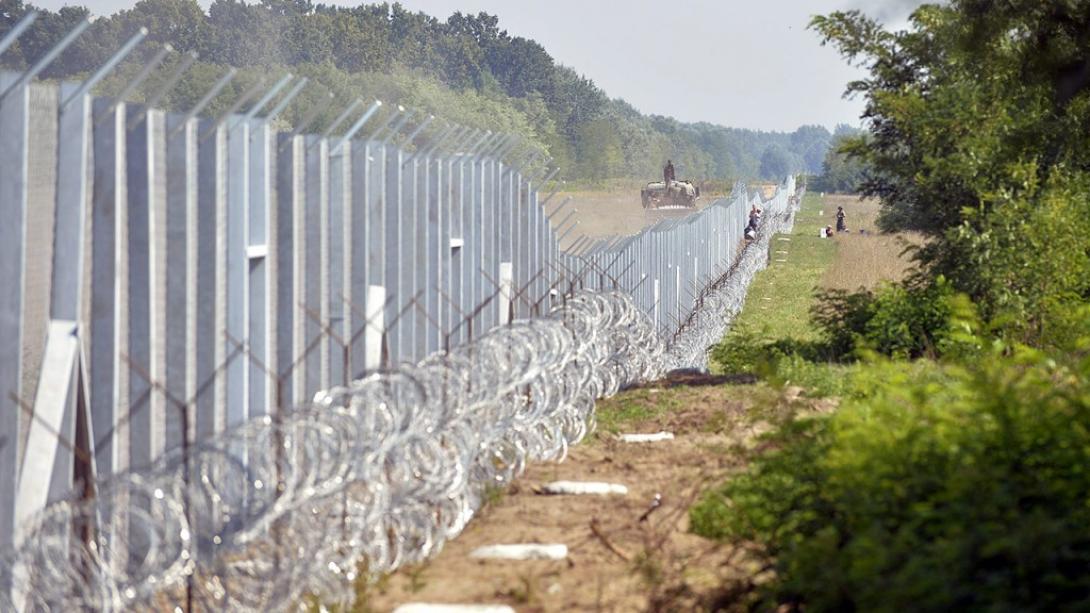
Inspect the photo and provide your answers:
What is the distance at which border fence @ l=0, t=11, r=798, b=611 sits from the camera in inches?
225

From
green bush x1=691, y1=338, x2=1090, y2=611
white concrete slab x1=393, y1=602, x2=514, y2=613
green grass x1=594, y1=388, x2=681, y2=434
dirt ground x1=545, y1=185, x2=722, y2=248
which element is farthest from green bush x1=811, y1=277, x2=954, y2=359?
dirt ground x1=545, y1=185, x2=722, y2=248

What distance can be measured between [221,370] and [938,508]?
3.13m

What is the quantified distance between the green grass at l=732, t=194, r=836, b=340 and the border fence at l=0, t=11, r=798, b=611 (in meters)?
8.17

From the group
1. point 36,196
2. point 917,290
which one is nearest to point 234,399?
point 36,196

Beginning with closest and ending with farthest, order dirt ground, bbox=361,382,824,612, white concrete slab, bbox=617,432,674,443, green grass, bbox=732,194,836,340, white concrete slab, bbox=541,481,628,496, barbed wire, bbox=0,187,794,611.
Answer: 1. barbed wire, bbox=0,187,794,611
2. dirt ground, bbox=361,382,824,612
3. white concrete slab, bbox=541,481,628,496
4. white concrete slab, bbox=617,432,674,443
5. green grass, bbox=732,194,836,340

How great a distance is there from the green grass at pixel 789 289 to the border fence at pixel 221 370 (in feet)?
26.8

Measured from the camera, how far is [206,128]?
735 centimetres

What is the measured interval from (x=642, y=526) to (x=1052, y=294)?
9.38 meters

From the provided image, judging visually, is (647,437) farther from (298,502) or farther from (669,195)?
(669,195)

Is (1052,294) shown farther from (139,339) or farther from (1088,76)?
(139,339)

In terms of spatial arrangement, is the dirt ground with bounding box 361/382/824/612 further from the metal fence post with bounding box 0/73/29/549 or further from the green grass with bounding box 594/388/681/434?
the metal fence post with bounding box 0/73/29/549

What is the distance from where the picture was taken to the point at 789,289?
120 ft

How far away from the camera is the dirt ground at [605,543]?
21.4ft

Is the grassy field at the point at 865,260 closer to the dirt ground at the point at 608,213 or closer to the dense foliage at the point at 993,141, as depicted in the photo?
the dense foliage at the point at 993,141
